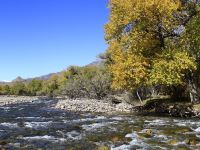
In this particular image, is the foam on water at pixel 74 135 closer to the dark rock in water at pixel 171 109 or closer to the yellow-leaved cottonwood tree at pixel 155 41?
the yellow-leaved cottonwood tree at pixel 155 41

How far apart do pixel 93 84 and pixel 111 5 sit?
118 ft

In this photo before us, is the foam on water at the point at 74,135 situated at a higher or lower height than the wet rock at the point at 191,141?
higher

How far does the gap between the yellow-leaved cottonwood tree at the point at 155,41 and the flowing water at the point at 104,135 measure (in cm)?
606

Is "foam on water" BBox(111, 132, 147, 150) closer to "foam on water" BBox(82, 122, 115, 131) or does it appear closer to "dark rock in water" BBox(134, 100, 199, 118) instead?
"foam on water" BBox(82, 122, 115, 131)

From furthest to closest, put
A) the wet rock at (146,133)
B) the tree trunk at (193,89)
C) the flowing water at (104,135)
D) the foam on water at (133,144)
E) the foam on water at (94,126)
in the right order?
the tree trunk at (193,89)
the foam on water at (94,126)
the wet rock at (146,133)
the flowing water at (104,135)
the foam on water at (133,144)

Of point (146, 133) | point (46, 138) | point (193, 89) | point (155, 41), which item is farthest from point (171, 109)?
point (46, 138)

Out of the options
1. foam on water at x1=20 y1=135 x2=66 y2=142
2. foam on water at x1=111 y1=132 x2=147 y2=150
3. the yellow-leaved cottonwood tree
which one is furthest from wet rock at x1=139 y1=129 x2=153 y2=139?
the yellow-leaved cottonwood tree

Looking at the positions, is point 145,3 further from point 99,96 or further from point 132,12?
point 99,96

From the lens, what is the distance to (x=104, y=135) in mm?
27578

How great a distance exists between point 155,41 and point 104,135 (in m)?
18.2

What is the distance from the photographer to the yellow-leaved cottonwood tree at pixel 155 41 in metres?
39.4

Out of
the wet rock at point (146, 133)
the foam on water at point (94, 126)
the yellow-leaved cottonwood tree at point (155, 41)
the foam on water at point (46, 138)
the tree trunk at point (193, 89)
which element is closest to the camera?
the foam on water at point (46, 138)

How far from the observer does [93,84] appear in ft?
258

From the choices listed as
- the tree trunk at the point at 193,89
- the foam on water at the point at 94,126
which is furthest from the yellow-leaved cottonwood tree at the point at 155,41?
the foam on water at the point at 94,126
